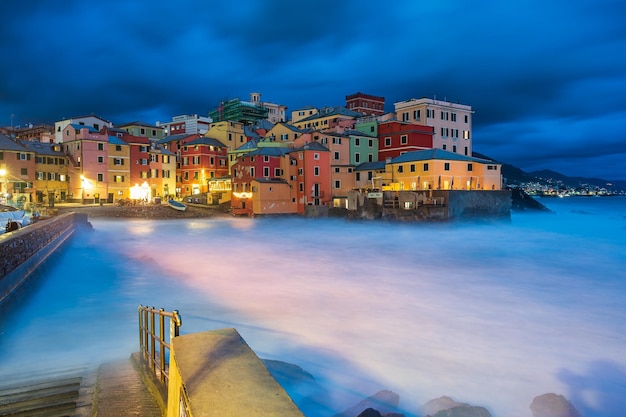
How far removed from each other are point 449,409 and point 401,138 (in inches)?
1983

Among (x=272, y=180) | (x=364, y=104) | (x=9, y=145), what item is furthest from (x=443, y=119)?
(x=9, y=145)

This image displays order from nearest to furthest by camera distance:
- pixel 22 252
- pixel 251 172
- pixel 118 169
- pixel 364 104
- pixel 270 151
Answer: pixel 22 252 < pixel 251 172 < pixel 270 151 < pixel 118 169 < pixel 364 104

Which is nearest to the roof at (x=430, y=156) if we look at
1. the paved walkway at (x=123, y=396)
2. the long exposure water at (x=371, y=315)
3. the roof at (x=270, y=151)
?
the roof at (x=270, y=151)

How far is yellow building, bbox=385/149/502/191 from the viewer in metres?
45.9

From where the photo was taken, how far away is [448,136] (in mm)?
59594

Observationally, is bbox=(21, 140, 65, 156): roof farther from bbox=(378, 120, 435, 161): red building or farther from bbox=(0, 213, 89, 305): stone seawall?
bbox=(378, 120, 435, 161): red building

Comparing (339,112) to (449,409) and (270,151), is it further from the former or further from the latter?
(449,409)

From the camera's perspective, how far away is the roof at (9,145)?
4878 centimetres

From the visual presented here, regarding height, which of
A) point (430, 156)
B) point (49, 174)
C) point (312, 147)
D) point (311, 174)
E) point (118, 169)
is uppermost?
point (312, 147)

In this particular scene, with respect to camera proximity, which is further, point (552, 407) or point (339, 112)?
point (339, 112)

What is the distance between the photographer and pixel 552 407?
7512 mm

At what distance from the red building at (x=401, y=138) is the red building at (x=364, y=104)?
2063 centimetres

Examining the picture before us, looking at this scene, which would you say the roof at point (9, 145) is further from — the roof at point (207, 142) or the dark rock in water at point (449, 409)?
the dark rock in water at point (449, 409)

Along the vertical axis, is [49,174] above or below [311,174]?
above
